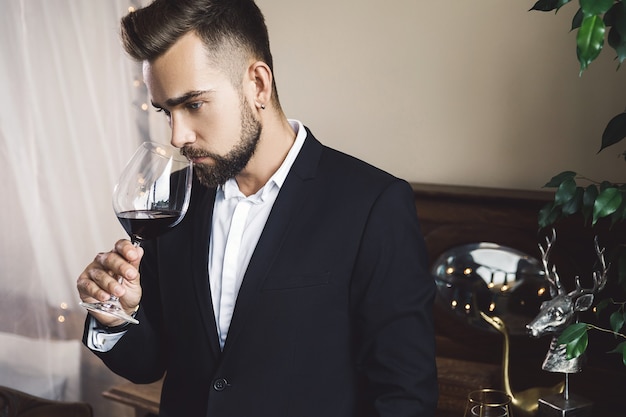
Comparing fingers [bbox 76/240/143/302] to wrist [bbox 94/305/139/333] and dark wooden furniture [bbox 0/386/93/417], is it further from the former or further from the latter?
dark wooden furniture [bbox 0/386/93/417]

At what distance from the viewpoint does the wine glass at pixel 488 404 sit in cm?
153

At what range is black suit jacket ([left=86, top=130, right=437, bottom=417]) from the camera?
149 centimetres

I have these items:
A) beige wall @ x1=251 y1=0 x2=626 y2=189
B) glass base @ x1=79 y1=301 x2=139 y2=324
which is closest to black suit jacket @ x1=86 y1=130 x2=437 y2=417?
glass base @ x1=79 y1=301 x2=139 y2=324

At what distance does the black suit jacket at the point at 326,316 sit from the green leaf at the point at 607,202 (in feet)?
1.31

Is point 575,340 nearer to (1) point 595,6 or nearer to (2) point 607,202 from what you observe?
(2) point 607,202

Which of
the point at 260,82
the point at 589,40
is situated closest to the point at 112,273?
the point at 260,82

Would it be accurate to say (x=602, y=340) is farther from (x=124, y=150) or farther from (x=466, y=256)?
(x=124, y=150)

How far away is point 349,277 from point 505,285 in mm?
800

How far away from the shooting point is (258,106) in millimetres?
1625

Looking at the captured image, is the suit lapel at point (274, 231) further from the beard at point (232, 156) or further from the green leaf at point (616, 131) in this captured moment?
the green leaf at point (616, 131)

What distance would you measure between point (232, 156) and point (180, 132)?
117mm

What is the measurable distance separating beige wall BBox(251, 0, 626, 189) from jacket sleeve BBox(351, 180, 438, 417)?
2.99 ft

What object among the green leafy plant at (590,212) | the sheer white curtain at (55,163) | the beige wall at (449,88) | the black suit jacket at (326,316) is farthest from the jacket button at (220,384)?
the sheer white curtain at (55,163)

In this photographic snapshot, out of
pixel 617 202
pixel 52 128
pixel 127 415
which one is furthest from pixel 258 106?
pixel 127 415
